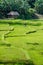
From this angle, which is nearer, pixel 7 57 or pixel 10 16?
pixel 7 57

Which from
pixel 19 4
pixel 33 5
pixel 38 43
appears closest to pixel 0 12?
Answer: pixel 19 4

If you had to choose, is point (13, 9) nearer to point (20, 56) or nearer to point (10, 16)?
point (10, 16)

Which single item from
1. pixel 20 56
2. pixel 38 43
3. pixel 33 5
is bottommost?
pixel 33 5

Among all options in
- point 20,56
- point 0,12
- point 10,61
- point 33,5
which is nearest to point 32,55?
point 20,56

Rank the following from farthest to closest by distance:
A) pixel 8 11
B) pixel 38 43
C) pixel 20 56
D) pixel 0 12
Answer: pixel 8 11, pixel 0 12, pixel 38 43, pixel 20 56

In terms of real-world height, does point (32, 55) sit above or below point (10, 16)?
above

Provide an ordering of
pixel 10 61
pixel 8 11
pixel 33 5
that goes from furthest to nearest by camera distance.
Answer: pixel 33 5 → pixel 8 11 → pixel 10 61

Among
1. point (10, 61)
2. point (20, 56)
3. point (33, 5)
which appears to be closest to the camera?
point (10, 61)

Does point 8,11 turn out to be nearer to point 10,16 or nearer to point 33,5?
point 10,16

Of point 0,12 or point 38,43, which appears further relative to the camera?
point 0,12
